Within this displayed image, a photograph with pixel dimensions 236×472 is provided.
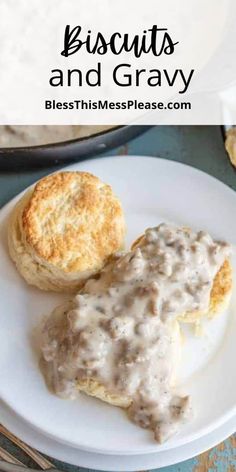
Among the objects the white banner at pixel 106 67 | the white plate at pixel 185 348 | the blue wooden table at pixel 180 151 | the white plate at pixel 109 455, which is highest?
the white banner at pixel 106 67

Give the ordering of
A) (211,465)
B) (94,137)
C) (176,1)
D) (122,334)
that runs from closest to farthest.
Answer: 1. (122,334)
2. (211,465)
3. (94,137)
4. (176,1)

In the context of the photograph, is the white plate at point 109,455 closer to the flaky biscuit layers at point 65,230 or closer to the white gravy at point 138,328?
the white gravy at point 138,328

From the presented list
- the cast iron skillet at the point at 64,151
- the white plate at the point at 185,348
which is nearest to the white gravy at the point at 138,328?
the white plate at the point at 185,348

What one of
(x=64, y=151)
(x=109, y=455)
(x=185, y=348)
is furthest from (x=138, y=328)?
Result: (x=64, y=151)

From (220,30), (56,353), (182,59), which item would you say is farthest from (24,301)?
(220,30)

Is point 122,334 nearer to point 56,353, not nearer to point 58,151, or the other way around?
point 56,353
